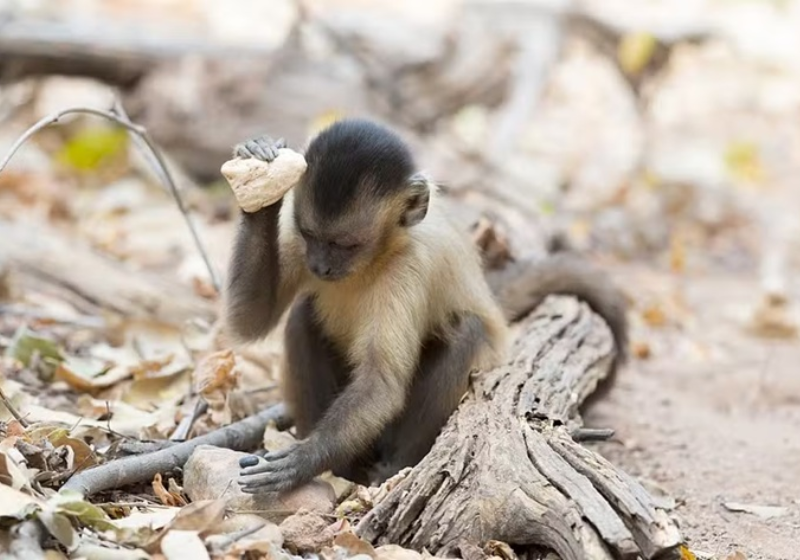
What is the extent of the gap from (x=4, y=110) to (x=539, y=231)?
15.4 feet

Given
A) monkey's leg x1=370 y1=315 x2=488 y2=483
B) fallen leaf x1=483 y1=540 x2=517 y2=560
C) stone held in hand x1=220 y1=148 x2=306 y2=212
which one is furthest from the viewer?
monkey's leg x1=370 y1=315 x2=488 y2=483

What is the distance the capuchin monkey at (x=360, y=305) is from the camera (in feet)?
13.0

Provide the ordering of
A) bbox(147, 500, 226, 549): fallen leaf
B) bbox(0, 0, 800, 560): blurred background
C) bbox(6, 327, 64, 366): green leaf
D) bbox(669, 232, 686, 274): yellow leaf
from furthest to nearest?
bbox(669, 232, 686, 274): yellow leaf → bbox(0, 0, 800, 560): blurred background → bbox(6, 327, 64, 366): green leaf → bbox(147, 500, 226, 549): fallen leaf

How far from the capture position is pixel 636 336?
282 inches

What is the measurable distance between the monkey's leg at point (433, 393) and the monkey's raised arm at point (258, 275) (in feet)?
2.04

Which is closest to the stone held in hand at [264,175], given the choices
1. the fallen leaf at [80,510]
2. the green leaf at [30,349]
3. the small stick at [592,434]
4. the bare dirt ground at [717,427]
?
the fallen leaf at [80,510]

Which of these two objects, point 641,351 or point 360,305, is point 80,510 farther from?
point 641,351

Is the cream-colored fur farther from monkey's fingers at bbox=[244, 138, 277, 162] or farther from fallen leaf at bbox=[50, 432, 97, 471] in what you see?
fallen leaf at bbox=[50, 432, 97, 471]

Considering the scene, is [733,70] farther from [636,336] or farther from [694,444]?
[694,444]

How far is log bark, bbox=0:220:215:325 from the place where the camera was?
590 cm

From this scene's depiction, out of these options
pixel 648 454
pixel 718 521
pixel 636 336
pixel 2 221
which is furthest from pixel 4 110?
pixel 718 521

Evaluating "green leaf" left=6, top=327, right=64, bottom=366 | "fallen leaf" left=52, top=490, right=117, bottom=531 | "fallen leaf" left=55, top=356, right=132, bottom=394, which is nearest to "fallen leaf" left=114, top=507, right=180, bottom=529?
"fallen leaf" left=52, top=490, right=117, bottom=531

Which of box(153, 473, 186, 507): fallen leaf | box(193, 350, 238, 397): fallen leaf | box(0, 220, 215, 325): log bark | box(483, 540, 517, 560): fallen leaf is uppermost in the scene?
box(483, 540, 517, 560): fallen leaf

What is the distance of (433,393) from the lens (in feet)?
14.2
